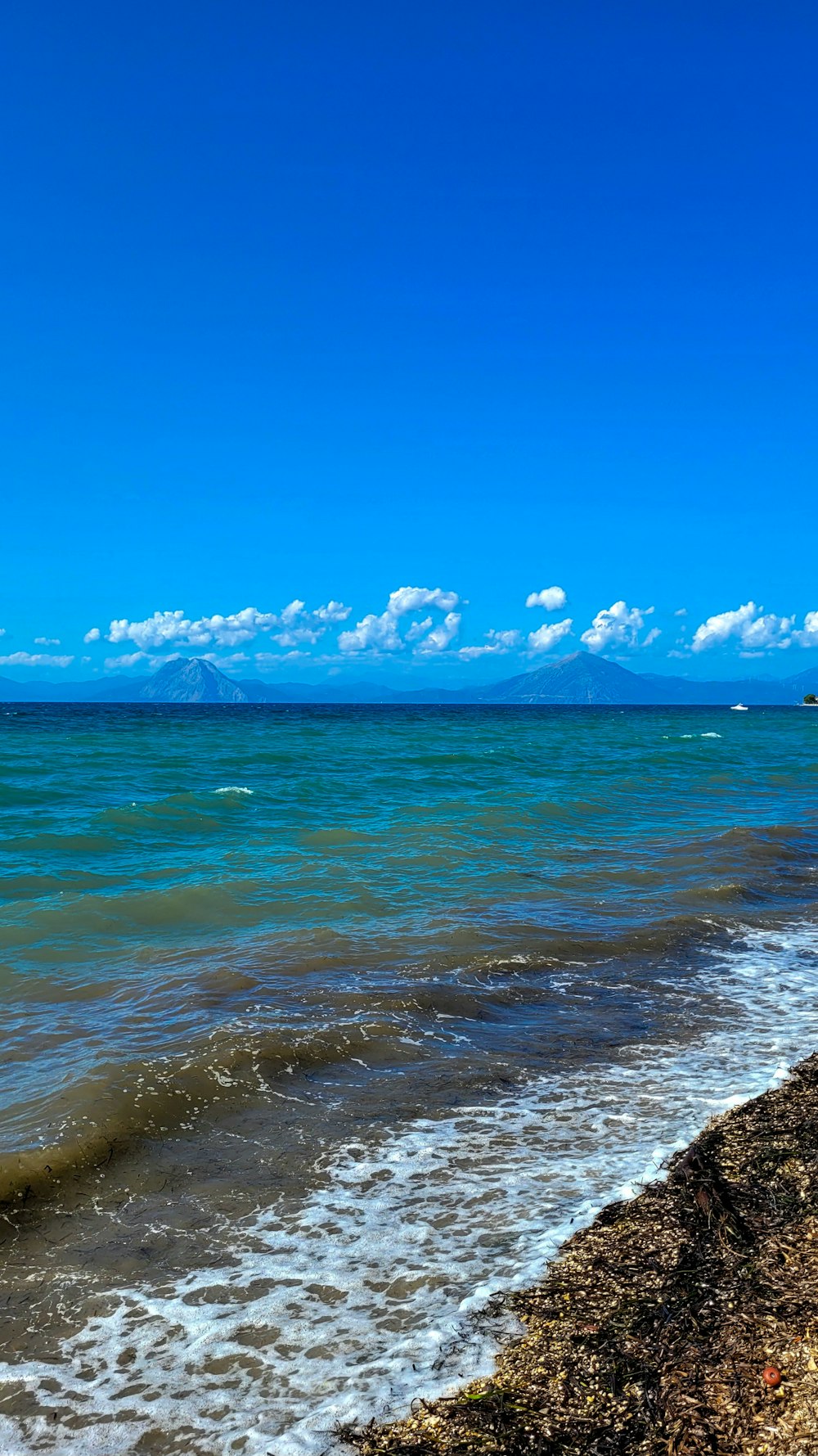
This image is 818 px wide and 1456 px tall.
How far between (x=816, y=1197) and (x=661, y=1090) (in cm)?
162

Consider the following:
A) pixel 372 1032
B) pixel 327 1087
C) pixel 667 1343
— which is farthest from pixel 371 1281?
pixel 372 1032

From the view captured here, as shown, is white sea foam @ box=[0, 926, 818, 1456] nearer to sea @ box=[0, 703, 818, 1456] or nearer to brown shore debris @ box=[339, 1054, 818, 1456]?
sea @ box=[0, 703, 818, 1456]

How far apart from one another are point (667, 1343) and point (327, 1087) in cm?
329

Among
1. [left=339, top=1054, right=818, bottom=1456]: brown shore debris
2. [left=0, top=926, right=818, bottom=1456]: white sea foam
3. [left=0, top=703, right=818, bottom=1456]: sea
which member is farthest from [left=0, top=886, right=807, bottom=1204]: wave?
[left=339, top=1054, right=818, bottom=1456]: brown shore debris

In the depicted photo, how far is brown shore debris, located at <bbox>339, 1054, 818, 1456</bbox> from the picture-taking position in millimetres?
2637

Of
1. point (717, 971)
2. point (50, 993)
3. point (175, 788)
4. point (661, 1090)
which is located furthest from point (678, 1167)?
point (175, 788)

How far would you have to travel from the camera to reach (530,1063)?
6238 mm

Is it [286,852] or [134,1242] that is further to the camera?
[286,852]

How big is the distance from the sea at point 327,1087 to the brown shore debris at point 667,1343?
0.19 metres

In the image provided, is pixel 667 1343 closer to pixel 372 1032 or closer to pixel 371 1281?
pixel 371 1281

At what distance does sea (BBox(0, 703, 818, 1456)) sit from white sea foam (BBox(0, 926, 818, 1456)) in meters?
0.02

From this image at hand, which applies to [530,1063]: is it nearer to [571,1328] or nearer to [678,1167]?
[678,1167]

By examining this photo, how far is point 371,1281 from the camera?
3.74m

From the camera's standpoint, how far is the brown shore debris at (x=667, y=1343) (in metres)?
2.64
